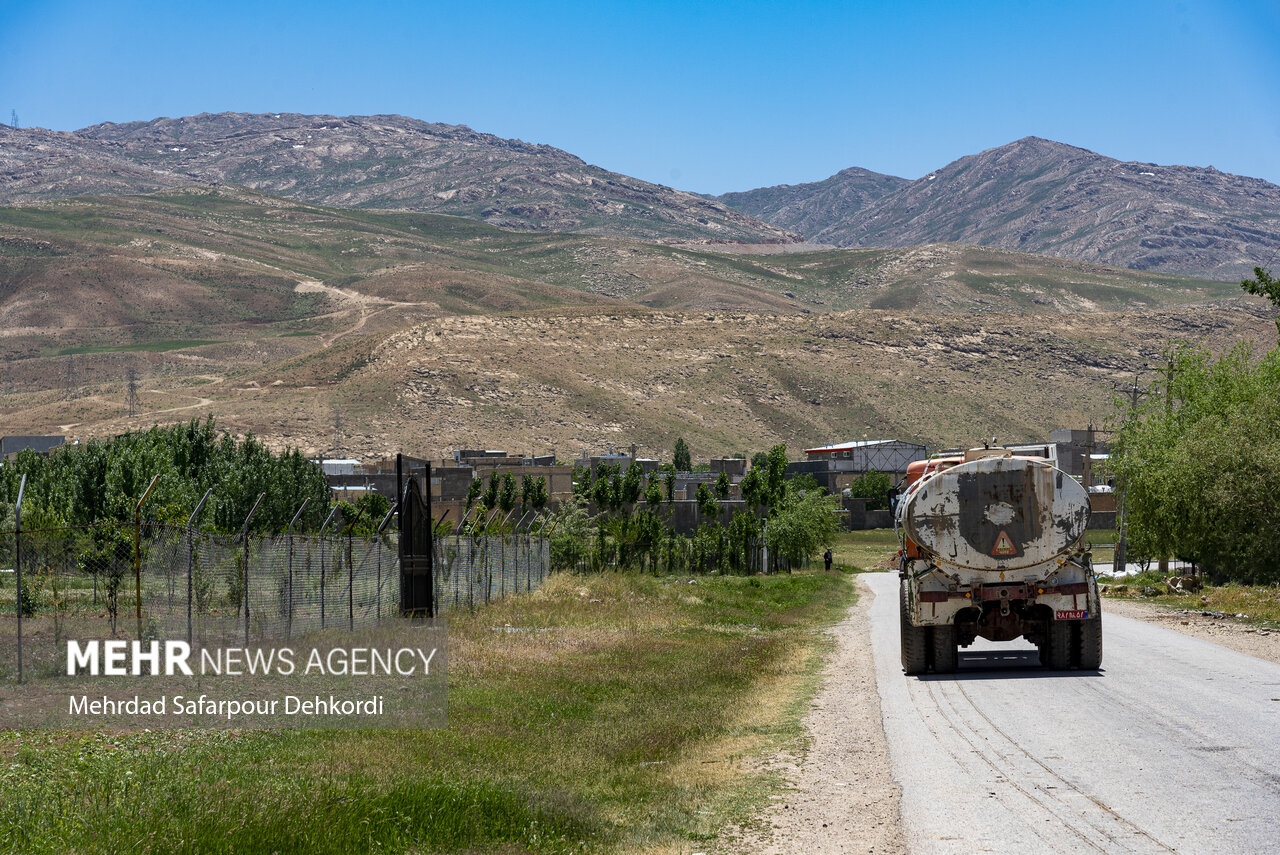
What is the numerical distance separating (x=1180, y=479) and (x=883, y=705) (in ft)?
88.1

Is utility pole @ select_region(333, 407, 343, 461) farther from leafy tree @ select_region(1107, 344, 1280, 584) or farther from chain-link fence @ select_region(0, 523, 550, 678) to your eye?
chain-link fence @ select_region(0, 523, 550, 678)

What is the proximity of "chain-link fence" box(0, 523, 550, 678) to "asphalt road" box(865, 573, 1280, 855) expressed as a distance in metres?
9.12

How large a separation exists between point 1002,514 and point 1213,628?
10309 mm

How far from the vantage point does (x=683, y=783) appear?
10.6 m

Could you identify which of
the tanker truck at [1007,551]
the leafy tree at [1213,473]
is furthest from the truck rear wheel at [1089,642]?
the leafy tree at [1213,473]

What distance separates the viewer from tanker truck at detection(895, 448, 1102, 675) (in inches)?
656

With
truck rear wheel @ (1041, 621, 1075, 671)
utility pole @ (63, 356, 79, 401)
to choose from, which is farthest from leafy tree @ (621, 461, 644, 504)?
utility pole @ (63, 356, 79, 401)

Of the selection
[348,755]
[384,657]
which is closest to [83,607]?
[384,657]

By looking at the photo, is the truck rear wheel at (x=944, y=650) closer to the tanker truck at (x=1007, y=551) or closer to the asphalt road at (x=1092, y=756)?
the tanker truck at (x=1007, y=551)

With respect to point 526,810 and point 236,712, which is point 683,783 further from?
point 236,712

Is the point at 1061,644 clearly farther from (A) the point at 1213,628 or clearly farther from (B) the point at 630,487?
(B) the point at 630,487

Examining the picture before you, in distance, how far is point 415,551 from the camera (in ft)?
70.0

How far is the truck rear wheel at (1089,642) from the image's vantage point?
16953 millimetres

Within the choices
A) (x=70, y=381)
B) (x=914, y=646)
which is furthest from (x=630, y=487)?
(x=70, y=381)
